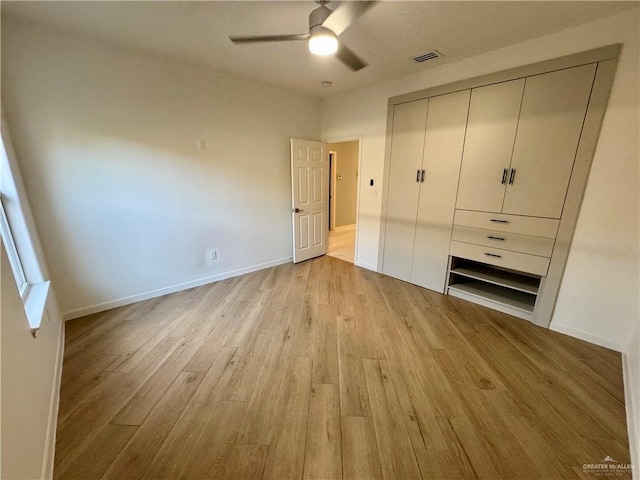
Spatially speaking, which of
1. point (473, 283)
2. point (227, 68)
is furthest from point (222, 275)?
point (473, 283)

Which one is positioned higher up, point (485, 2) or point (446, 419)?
point (485, 2)

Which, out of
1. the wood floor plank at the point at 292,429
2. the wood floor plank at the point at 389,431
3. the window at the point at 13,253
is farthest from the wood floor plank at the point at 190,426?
the window at the point at 13,253

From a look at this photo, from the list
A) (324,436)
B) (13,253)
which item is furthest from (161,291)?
(324,436)

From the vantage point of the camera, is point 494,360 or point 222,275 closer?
point 494,360

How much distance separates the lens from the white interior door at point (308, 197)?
12.7ft

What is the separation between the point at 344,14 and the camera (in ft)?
4.83

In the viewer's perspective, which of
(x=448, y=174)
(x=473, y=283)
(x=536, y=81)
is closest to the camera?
(x=536, y=81)

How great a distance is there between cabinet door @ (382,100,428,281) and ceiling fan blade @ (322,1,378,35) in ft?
5.66

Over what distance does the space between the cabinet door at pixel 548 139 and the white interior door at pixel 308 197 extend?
260cm

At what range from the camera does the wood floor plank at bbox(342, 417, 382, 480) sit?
1.22 metres

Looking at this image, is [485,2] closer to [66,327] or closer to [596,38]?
[596,38]

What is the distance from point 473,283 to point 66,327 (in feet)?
14.0

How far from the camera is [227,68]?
9.57 feet

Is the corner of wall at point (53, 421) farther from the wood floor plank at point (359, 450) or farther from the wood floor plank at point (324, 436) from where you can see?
the wood floor plank at point (359, 450)
